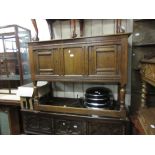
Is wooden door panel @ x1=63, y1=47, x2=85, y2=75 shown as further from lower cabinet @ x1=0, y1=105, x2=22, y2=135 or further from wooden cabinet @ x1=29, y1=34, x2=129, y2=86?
lower cabinet @ x1=0, y1=105, x2=22, y2=135

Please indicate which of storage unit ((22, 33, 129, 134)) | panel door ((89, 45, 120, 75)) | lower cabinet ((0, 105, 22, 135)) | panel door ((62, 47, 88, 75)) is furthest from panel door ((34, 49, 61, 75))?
lower cabinet ((0, 105, 22, 135))

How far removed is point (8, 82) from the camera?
2562mm

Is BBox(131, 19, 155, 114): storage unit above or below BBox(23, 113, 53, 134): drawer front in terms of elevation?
above

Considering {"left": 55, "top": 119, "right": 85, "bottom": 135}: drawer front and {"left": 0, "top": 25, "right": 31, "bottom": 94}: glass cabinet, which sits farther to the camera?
{"left": 0, "top": 25, "right": 31, "bottom": 94}: glass cabinet

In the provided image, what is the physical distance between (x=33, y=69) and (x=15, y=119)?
1.20 metres

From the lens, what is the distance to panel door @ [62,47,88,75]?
166 cm

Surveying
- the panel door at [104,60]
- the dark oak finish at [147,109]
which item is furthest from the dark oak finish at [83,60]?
the dark oak finish at [147,109]

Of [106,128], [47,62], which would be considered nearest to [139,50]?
[106,128]

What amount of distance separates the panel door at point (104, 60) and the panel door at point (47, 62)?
1.53 ft

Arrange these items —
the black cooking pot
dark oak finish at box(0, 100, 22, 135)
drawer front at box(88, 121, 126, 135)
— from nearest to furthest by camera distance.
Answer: drawer front at box(88, 121, 126, 135), the black cooking pot, dark oak finish at box(0, 100, 22, 135)

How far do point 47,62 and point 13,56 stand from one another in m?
1.03

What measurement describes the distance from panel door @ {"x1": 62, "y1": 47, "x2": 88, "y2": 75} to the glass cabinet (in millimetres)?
1134

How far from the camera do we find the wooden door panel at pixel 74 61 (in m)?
1.66

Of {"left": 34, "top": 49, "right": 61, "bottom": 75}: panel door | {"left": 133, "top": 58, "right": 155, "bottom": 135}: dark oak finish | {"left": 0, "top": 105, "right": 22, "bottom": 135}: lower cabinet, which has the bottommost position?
{"left": 0, "top": 105, "right": 22, "bottom": 135}: lower cabinet
